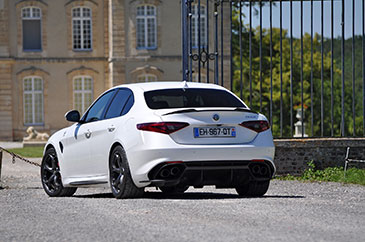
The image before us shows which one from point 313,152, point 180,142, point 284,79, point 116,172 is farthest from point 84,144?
point 284,79

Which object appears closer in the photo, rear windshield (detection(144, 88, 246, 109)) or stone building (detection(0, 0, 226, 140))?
rear windshield (detection(144, 88, 246, 109))

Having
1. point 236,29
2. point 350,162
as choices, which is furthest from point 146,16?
point 350,162

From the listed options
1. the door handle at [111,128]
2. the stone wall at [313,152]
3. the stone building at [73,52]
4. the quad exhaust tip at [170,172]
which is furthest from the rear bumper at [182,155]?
the stone building at [73,52]

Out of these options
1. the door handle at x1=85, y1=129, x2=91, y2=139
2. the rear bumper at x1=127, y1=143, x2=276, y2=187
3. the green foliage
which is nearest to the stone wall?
the door handle at x1=85, y1=129, x2=91, y2=139

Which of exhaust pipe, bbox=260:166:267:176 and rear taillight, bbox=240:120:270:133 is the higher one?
rear taillight, bbox=240:120:270:133

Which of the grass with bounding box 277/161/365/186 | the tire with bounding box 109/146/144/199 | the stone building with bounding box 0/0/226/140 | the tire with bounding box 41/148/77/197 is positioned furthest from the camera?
the stone building with bounding box 0/0/226/140

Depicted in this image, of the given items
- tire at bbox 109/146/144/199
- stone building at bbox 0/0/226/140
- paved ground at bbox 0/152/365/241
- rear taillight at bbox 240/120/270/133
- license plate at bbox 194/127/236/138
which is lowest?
paved ground at bbox 0/152/365/241

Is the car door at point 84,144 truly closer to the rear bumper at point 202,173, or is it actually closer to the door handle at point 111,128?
the door handle at point 111,128

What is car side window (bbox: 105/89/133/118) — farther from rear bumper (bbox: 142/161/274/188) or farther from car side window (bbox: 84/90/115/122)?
rear bumper (bbox: 142/161/274/188)

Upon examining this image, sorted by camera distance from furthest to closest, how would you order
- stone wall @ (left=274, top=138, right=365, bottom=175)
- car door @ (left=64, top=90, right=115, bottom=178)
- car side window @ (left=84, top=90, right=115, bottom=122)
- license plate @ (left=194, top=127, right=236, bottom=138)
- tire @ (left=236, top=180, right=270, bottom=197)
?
stone wall @ (left=274, top=138, right=365, bottom=175)
car side window @ (left=84, top=90, right=115, bottom=122)
car door @ (left=64, top=90, right=115, bottom=178)
tire @ (left=236, top=180, right=270, bottom=197)
license plate @ (left=194, top=127, right=236, bottom=138)

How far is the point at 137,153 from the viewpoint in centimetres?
1002

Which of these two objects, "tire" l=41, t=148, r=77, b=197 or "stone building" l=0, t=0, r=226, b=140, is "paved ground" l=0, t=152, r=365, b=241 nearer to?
"tire" l=41, t=148, r=77, b=197

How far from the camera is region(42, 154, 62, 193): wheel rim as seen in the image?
1216 cm

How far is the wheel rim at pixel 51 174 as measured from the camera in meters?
12.2
